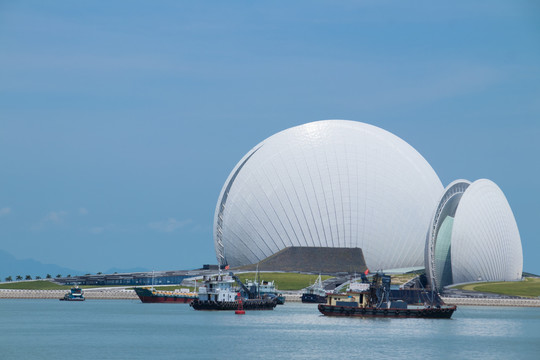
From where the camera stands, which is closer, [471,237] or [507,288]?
[471,237]

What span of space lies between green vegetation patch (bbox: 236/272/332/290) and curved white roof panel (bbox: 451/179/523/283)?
730 inches

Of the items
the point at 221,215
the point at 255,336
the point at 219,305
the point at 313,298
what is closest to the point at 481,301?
the point at 313,298

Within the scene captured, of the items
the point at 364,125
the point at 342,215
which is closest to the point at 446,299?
the point at 342,215

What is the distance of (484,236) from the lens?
128875 millimetres

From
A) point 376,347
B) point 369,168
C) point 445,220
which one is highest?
point 369,168

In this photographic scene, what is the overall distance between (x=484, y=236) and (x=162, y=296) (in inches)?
1640

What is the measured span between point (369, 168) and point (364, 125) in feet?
31.1

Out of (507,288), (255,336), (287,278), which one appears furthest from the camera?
(287,278)

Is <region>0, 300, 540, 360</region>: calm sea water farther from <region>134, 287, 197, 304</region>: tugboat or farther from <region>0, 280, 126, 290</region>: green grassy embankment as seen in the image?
<region>0, 280, 126, 290</region>: green grassy embankment

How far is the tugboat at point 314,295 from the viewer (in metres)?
124

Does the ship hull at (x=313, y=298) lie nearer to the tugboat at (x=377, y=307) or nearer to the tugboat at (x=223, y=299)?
the tugboat at (x=223, y=299)

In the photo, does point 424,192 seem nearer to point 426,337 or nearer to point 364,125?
point 364,125

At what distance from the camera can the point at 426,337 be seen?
77000mm

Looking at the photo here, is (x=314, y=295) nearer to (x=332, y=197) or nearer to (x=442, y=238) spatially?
(x=442, y=238)
